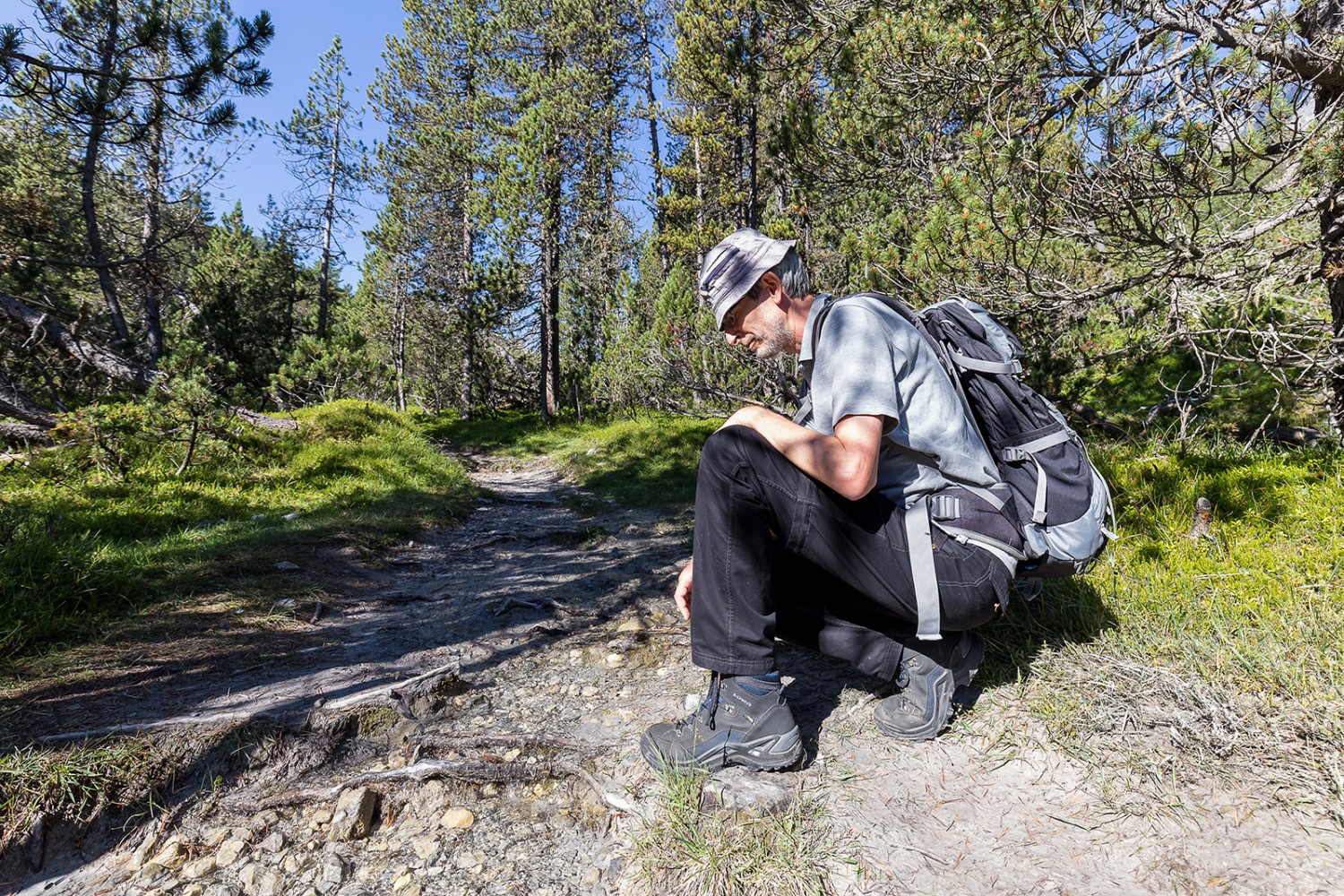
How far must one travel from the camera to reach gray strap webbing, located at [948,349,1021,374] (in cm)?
186

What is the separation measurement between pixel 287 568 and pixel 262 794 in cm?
246

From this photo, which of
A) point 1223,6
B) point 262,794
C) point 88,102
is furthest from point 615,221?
point 262,794

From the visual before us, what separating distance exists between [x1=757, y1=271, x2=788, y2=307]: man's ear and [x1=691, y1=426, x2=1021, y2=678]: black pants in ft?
1.43

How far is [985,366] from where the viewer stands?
1858 millimetres

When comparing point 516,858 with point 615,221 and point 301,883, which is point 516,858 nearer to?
point 301,883

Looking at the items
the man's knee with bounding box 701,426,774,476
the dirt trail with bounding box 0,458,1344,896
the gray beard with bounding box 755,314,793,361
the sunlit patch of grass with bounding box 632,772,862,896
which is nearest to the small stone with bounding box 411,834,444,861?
the dirt trail with bounding box 0,458,1344,896

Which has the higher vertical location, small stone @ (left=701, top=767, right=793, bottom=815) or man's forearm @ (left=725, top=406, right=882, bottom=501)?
man's forearm @ (left=725, top=406, right=882, bottom=501)

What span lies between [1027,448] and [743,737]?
120 cm

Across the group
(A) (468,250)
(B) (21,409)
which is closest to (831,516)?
(B) (21,409)

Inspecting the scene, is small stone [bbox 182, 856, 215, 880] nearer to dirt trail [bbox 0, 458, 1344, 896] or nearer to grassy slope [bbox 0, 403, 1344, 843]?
dirt trail [bbox 0, 458, 1344, 896]

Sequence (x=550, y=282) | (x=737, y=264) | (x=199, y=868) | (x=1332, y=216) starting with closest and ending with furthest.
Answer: (x=199, y=868)
(x=737, y=264)
(x=1332, y=216)
(x=550, y=282)

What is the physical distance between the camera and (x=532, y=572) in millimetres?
4426

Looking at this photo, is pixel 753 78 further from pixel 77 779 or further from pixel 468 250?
pixel 468 250

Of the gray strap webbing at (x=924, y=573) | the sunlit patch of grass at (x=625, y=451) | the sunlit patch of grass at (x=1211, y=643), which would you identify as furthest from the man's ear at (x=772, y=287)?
the sunlit patch of grass at (x=625, y=451)
